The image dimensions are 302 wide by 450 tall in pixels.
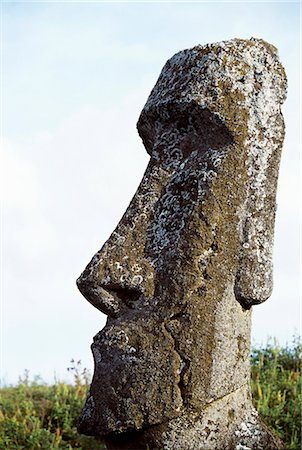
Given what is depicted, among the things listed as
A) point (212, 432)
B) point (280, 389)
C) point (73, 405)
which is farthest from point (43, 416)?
point (212, 432)

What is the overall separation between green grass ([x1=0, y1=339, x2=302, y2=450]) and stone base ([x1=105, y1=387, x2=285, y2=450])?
291cm

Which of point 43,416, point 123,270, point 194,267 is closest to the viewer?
point 194,267

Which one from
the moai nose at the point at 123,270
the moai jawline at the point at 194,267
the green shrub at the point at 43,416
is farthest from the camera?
the green shrub at the point at 43,416

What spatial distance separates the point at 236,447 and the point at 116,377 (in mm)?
717

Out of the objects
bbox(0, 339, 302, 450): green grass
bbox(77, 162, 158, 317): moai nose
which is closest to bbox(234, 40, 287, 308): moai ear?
bbox(77, 162, 158, 317): moai nose

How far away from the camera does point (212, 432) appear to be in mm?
4105

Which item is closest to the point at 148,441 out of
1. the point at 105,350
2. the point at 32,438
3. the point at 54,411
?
the point at 105,350

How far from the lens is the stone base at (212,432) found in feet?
13.3

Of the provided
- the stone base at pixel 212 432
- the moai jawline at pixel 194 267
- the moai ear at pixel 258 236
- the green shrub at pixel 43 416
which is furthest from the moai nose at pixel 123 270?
the green shrub at pixel 43 416

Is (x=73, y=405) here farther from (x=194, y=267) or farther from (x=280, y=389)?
(x=194, y=267)

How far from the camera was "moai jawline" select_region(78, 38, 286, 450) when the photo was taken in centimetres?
401

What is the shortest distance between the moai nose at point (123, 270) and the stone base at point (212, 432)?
0.61m

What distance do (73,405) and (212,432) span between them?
417cm

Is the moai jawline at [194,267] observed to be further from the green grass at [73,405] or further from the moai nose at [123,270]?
the green grass at [73,405]
